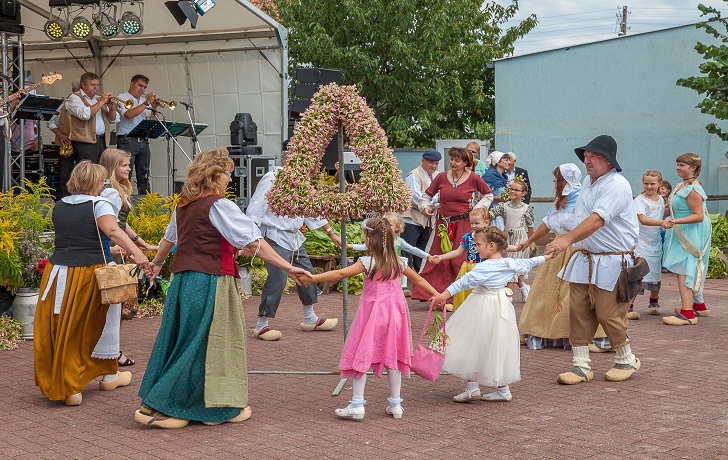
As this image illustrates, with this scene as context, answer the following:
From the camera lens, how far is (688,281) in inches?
446

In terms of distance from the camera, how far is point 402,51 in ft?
87.0

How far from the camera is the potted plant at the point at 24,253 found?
10.2 m

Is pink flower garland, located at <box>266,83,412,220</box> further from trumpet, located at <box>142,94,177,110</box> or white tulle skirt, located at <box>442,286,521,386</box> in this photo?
trumpet, located at <box>142,94,177,110</box>

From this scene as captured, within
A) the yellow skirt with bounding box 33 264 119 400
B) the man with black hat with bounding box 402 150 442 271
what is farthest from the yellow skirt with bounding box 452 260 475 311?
the yellow skirt with bounding box 33 264 119 400

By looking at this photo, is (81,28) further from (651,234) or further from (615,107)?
(615,107)

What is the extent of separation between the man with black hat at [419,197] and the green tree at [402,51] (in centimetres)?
1371

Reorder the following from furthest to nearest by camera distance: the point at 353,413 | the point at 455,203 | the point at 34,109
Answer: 1. the point at 34,109
2. the point at 455,203
3. the point at 353,413

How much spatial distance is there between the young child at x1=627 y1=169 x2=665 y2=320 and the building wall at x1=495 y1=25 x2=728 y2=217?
11378mm

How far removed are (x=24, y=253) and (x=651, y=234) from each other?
713 centimetres

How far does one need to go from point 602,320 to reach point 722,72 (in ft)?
36.1

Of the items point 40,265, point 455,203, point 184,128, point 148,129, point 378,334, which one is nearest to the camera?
point 378,334

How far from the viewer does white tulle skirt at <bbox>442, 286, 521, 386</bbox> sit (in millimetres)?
7219

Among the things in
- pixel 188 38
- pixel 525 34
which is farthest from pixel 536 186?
pixel 188 38

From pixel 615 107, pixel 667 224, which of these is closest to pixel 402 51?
pixel 615 107
